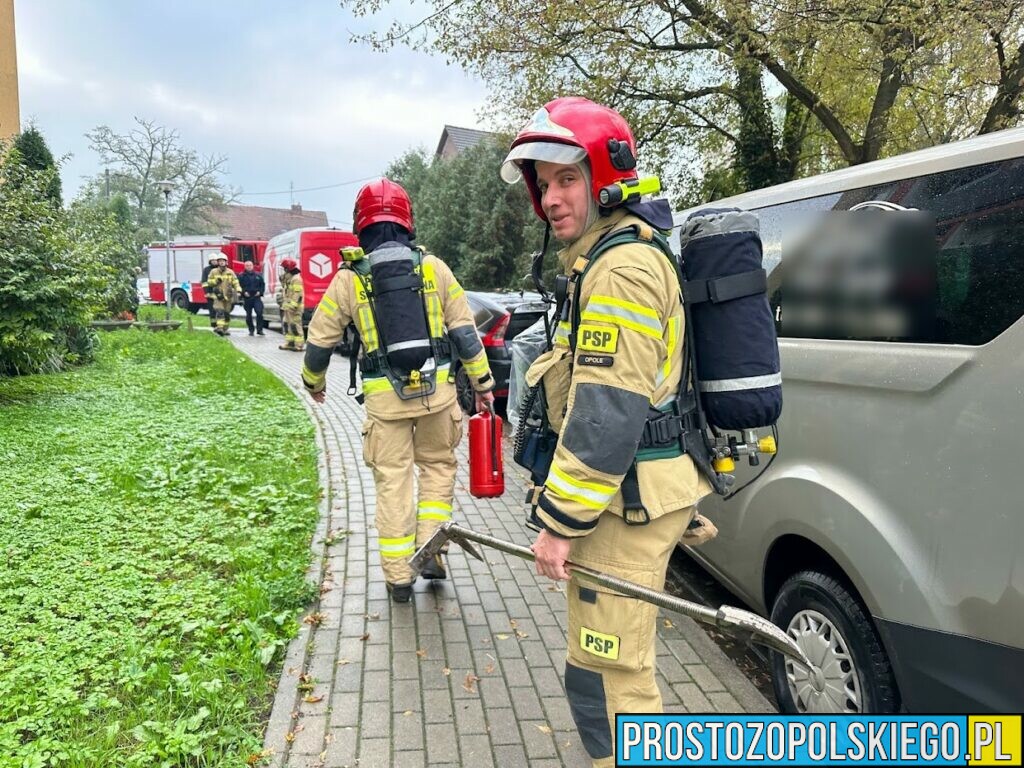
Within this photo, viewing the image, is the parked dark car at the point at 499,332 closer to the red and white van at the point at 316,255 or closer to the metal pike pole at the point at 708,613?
the metal pike pole at the point at 708,613

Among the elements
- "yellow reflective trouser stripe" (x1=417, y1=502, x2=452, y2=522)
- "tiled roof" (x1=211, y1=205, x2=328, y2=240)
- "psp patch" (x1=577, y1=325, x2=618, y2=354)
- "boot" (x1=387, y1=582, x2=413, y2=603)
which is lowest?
"boot" (x1=387, y1=582, x2=413, y2=603)

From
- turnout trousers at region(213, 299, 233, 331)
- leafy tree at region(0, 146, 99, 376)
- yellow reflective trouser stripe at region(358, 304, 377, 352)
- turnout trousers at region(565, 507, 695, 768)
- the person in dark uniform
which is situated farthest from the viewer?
turnout trousers at region(213, 299, 233, 331)

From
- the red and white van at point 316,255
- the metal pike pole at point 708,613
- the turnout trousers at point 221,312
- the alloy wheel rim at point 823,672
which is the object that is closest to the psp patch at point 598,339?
the metal pike pole at point 708,613

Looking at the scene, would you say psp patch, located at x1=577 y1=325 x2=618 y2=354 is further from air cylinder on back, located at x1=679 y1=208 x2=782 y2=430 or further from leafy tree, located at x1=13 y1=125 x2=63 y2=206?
leafy tree, located at x1=13 y1=125 x2=63 y2=206

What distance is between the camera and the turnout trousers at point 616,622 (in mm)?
2090

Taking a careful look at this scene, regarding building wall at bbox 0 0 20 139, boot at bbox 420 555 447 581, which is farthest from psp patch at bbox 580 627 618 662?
building wall at bbox 0 0 20 139

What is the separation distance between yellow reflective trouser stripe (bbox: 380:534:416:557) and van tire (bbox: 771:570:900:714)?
1.91m

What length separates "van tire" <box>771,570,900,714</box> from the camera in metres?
2.22

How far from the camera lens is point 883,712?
7.30ft

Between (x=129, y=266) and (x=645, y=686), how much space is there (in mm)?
18918

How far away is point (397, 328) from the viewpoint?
3.61 m

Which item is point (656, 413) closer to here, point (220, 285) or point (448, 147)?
point (220, 285)

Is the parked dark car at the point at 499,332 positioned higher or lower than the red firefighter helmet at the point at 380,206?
lower

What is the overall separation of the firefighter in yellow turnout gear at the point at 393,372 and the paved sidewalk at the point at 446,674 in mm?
301
